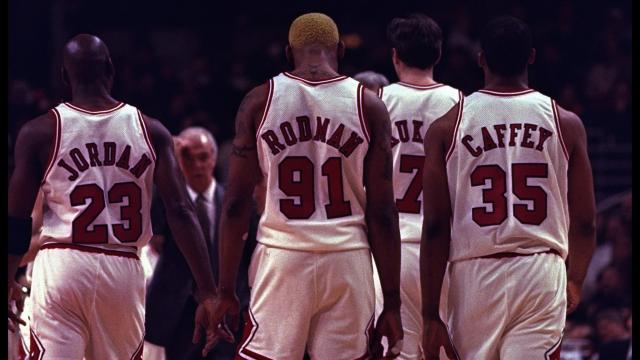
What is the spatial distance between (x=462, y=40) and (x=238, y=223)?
10323 mm

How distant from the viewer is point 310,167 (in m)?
5.91

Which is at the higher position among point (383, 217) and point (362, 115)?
point (362, 115)

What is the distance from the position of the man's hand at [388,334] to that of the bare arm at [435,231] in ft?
0.49

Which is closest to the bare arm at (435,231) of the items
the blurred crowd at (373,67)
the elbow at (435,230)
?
the elbow at (435,230)

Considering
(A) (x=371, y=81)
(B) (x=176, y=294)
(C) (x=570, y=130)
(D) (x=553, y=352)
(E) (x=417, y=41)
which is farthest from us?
(B) (x=176, y=294)

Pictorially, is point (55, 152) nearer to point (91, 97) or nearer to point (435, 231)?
point (91, 97)

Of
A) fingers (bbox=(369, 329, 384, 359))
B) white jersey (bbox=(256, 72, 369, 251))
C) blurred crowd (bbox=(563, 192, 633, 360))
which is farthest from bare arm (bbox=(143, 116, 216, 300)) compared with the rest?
blurred crowd (bbox=(563, 192, 633, 360))

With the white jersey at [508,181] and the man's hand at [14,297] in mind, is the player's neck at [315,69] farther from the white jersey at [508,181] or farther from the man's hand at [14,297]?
the man's hand at [14,297]

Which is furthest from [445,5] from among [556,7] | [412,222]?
[412,222]

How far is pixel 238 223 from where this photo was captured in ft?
19.4

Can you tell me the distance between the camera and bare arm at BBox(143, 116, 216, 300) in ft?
21.3

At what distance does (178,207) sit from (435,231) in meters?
1.35

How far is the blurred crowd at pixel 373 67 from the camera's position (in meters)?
15.0

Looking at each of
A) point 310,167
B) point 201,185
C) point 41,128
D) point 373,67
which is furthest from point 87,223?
point 373,67
